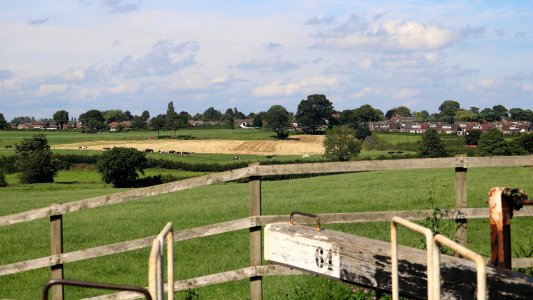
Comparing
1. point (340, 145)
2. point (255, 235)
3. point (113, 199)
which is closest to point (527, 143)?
point (340, 145)

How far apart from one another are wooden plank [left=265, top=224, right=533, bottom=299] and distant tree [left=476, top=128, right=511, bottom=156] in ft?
191

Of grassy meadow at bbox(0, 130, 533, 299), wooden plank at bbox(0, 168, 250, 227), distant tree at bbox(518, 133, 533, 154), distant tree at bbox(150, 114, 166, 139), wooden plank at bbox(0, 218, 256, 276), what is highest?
distant tree at bbox(150, 114, 166, 139)

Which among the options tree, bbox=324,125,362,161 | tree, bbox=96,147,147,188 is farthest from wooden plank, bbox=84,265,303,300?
tree, bbox=324,125,362,161

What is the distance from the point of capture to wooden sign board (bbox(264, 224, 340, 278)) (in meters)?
3.89

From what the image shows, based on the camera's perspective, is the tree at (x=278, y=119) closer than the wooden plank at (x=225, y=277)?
No

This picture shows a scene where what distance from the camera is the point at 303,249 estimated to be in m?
4.07

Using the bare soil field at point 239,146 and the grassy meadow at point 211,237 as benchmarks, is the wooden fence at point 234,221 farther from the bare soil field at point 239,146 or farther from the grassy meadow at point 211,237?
the bare soil field at point 239,146

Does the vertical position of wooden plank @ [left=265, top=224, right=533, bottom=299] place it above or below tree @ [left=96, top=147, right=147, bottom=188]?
above

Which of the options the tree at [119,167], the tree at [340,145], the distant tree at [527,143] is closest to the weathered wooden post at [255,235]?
the distant tree at [527,143]

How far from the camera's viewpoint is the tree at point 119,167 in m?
72.9

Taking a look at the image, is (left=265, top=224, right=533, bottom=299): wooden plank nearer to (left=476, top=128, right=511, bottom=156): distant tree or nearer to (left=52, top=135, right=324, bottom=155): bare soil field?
(left=476, top=128, right=511, bottom=156): distant tree

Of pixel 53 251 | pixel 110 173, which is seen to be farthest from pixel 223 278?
pixel 110 173

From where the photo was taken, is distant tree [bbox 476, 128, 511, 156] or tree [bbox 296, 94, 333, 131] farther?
tree [bbox 296, 94, 333, 131]

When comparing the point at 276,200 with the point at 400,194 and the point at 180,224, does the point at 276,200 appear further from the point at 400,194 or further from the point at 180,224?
the point at 180,224
